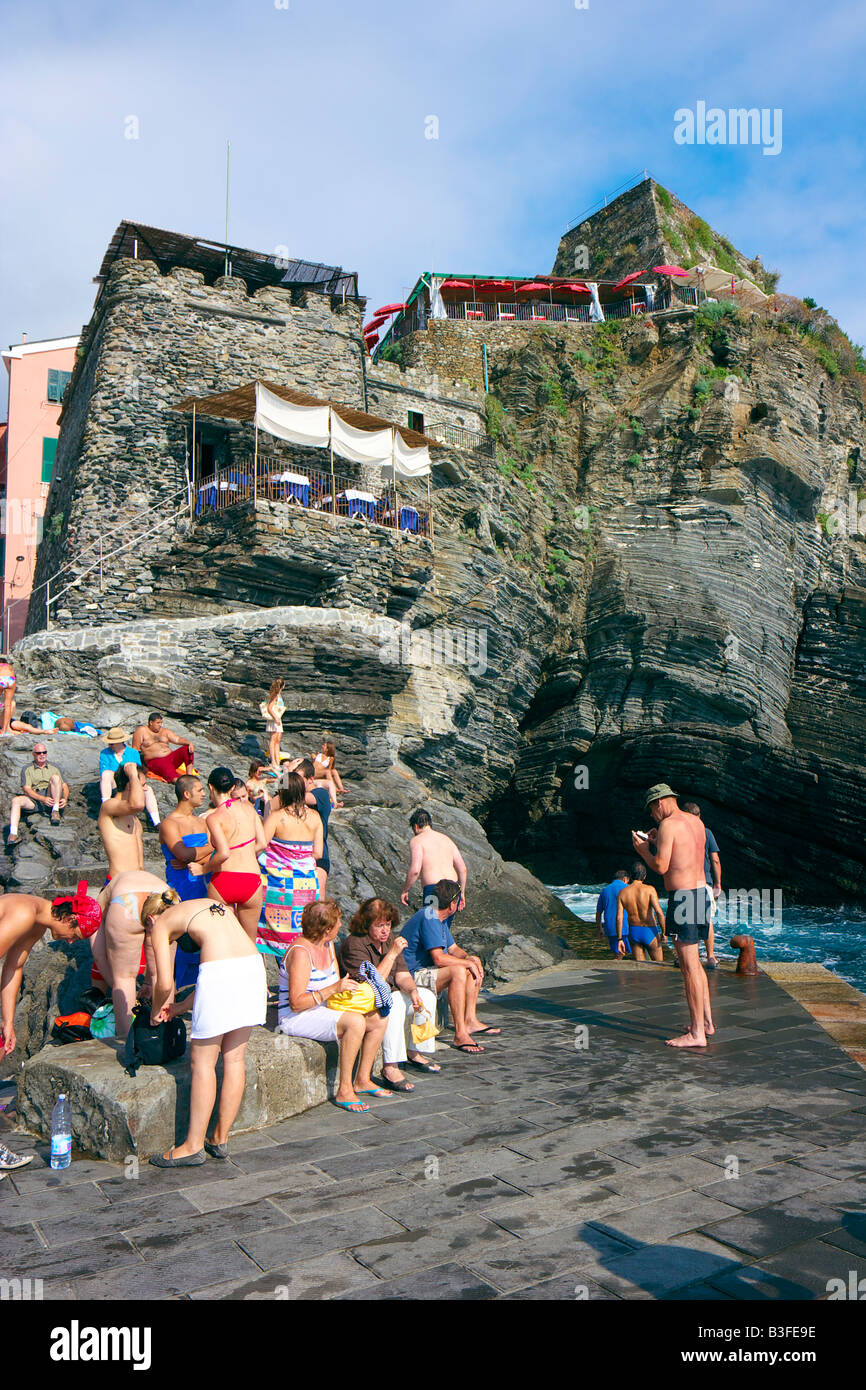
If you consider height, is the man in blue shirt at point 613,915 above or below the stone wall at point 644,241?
below

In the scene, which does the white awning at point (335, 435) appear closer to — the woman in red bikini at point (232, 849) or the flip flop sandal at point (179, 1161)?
the woman in red bikini at point (232, 849)

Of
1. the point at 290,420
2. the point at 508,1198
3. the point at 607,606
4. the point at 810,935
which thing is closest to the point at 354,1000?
the point at 508,1198

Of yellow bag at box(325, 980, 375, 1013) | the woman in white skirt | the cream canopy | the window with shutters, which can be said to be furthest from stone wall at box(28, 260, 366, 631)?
the woman in white skirt

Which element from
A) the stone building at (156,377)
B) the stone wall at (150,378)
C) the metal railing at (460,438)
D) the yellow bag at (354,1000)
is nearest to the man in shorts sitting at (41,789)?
the yellow bag at (354,1000)

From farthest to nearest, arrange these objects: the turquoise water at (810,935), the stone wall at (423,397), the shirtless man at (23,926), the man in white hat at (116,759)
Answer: the stone wall at (423,397) → the turquoise water at (810,935) → the man in white hat at (116,759) → the shirtless man at (23,926)

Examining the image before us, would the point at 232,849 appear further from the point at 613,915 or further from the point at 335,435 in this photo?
the point at 335,435

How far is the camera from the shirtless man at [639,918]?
11.2 m

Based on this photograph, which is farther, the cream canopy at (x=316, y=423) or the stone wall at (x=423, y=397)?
the stone wall at (x=423, y=397)

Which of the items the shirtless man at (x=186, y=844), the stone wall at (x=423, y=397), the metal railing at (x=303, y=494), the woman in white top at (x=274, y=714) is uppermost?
the stone wall at (x=423, y=397)

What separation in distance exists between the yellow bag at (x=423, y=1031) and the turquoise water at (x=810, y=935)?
11.5 m

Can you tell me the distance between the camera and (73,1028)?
18.6 ft

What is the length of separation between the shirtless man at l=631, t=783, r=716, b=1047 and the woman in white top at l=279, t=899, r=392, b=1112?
7.57 ft

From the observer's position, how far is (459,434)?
92.0 feet
